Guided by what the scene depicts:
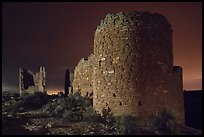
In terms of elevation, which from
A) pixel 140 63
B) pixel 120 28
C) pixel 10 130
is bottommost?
pixel 10 130

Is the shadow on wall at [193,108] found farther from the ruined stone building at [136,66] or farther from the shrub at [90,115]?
the shrub at [90,115]

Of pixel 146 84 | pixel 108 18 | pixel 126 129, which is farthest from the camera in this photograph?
pixel 108 18

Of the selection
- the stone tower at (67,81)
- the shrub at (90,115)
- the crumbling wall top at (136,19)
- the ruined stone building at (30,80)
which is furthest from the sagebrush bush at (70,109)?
the ruined stone building at (30,80)

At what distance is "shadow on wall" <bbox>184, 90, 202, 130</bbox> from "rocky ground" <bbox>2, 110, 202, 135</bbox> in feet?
22.0

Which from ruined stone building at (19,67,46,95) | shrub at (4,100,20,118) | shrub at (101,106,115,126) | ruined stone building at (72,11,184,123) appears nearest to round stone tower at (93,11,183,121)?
ruined stone building at (72,11,184,123)

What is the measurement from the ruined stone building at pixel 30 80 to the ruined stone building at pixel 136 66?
1728 cm

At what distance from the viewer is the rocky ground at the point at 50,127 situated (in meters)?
16.0

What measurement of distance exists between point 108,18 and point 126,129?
5.60 metres

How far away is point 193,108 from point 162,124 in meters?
10.4

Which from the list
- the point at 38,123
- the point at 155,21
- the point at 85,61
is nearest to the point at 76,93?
the point at 85,61

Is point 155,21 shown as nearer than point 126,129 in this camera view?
No

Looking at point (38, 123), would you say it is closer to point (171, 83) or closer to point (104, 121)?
point (104, 121)

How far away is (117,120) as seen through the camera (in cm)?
1664

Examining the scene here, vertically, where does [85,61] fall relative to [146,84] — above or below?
above
